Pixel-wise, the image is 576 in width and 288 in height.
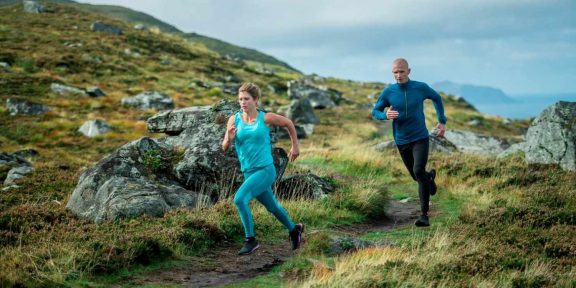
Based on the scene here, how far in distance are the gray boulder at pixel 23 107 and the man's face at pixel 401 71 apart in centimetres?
3142

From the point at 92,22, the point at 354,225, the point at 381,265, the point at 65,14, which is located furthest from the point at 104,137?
the point at 65,14

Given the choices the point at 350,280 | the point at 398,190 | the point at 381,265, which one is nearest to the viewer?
the point at 350,280

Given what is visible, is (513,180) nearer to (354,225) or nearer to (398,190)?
(398,190)

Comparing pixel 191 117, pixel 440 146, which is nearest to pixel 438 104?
pixel 191 117

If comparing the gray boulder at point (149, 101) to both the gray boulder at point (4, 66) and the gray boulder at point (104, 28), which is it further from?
the gray boulder at point (104, 28)

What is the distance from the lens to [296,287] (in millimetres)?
6461

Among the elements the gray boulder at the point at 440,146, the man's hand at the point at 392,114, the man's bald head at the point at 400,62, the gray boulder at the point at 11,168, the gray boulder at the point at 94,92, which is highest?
the man's bald head at the point at 400,62

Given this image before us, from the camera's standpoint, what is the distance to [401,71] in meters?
10.5

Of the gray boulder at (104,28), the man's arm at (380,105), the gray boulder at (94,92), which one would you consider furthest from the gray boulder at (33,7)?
the man's arm at (380,105)

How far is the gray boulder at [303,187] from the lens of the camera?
513 inches

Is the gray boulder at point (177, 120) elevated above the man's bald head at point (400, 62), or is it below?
below

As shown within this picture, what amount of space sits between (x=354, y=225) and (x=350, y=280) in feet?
17.3

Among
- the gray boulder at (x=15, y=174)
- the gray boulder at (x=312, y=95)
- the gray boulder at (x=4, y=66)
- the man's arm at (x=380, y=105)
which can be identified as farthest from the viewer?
the gray boulder at (x=312, y=95)

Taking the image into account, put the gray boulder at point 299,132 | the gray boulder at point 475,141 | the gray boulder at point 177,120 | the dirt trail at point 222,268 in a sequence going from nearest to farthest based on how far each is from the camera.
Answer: the dirt trail at point 222,268
the gray boulder at point 177,120
the gray boulder at point 475,141
the gray boulder at point 299,132
